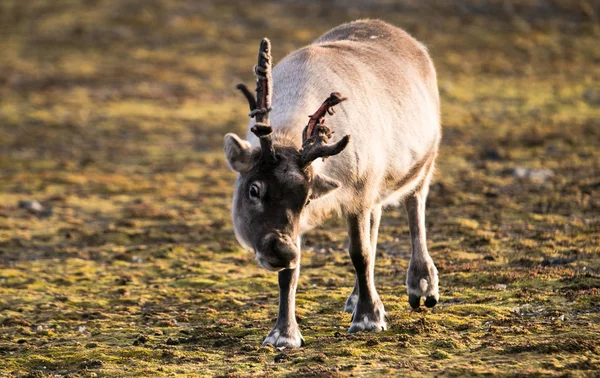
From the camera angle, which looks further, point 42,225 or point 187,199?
point 187,199

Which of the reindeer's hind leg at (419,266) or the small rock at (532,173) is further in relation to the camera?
the small rock at (532,173)

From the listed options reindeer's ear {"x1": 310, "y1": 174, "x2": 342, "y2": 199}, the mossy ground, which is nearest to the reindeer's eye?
reindeer's ear {"x1": 310, "y1": 174, "x2": 342, "y2": 199}

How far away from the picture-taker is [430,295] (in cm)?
1020

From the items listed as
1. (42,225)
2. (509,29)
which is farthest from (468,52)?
(42,225)

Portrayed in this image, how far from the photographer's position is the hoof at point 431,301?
33.6ft

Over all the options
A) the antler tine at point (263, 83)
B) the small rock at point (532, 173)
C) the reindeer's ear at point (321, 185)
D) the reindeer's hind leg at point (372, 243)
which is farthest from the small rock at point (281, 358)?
the small rock at point (532, 173)

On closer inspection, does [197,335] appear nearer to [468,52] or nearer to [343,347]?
[343,347]

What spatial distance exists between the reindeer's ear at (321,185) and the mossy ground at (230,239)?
1483mm

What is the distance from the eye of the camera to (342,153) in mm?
8766

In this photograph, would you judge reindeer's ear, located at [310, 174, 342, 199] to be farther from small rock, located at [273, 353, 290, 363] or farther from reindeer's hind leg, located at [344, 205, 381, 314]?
reindeer's hind leg, located at [344, 205, 381, 314]

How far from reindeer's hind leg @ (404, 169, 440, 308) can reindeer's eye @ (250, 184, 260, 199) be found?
9.90 feet

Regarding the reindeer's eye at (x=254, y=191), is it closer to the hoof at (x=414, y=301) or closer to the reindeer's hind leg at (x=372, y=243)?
the reindeer's hind leg at (x=372, y=243)

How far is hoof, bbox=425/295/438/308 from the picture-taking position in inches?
403

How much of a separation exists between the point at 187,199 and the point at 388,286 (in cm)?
840
